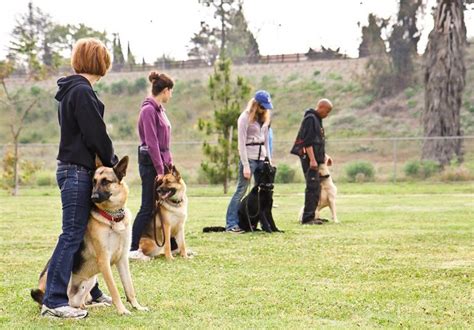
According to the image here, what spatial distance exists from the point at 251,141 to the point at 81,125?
5553 mm

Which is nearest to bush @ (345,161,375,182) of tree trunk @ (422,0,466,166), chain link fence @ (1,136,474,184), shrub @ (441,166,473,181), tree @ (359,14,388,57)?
chain link fence @ (1,136,474,184)

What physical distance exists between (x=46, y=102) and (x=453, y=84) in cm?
3397

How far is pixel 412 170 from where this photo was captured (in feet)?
88.1

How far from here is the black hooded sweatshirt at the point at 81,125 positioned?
5.32m

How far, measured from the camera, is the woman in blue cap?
10.6 m

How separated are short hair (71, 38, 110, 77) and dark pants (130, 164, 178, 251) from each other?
9.28 feet

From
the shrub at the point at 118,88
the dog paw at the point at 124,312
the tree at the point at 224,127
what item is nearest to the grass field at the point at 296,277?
the dog paw at the point at 124,312

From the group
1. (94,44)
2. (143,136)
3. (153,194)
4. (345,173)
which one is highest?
(94,44)

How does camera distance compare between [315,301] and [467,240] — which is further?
[467,240]

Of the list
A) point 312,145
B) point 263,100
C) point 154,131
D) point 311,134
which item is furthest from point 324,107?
point 154,131

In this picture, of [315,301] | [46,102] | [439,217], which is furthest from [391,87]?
[315,301]

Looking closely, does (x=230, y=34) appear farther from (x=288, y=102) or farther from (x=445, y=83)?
(x=445, y=83)

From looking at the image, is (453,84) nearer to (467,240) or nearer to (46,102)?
(467,240)

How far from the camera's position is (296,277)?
697 cm
